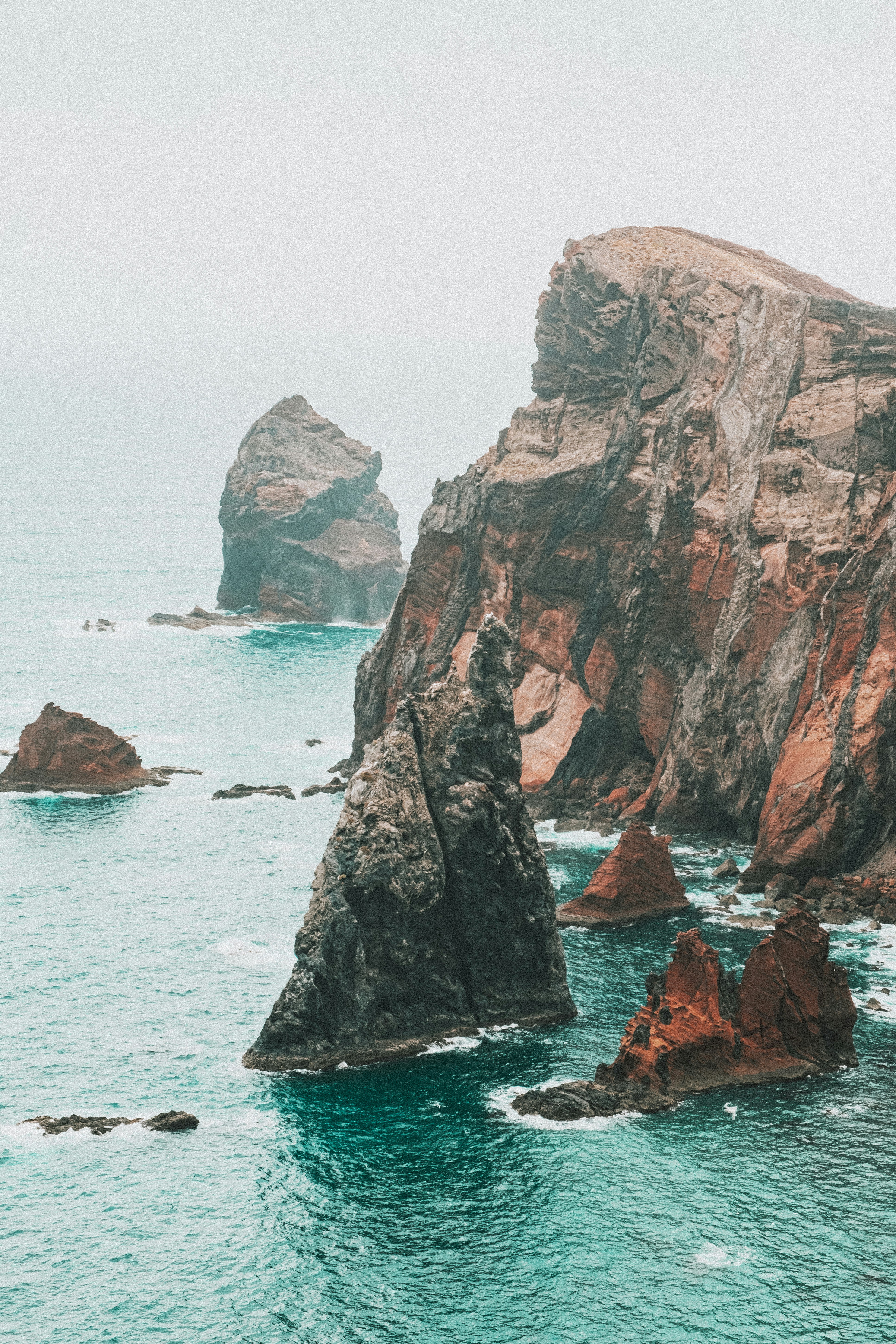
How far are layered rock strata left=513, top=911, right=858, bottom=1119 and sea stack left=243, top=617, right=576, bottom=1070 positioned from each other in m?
7.91

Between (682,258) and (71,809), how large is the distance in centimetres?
7495

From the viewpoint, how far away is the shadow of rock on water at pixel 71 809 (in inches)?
4299

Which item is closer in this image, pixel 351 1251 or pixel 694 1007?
pixel 351 1251

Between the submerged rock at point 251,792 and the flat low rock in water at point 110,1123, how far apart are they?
57938 mm

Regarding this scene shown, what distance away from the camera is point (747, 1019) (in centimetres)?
6009

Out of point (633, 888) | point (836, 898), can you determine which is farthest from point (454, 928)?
point (836, 898)

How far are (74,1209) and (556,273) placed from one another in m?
105

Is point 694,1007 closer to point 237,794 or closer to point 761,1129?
point 761,1129

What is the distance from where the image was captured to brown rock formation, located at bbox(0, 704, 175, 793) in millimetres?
119438

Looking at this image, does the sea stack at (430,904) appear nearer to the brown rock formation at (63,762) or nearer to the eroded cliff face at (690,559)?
the eroded cliff face at (690,559)

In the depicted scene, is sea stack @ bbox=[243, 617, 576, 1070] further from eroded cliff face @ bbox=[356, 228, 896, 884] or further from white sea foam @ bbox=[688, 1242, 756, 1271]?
eroded cliff face @ bbox=[356, 228, 896, 884]

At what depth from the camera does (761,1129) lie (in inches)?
2146

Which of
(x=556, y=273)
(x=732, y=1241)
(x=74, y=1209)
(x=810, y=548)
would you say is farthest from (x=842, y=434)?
(x=74, y=1209)

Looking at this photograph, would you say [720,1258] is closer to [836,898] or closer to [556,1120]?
[556,1120]
